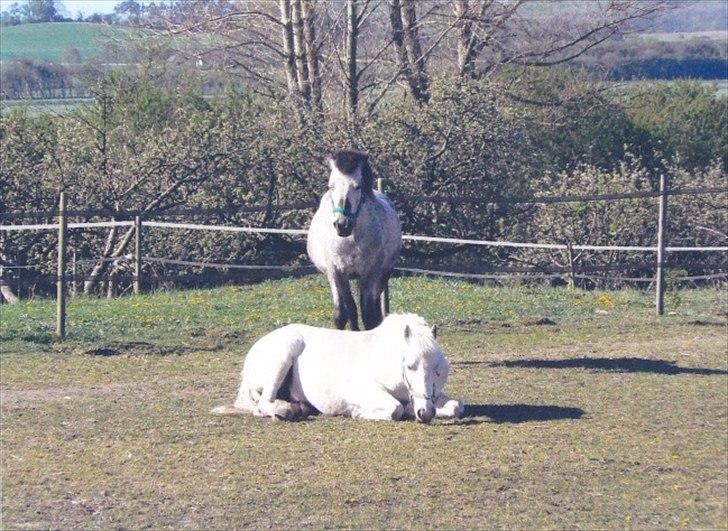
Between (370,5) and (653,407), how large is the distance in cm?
1577

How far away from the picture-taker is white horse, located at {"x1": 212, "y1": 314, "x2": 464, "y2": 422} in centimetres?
686

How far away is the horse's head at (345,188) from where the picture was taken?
8.62 meters

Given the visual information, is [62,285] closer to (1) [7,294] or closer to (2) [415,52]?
(1) [7,294]

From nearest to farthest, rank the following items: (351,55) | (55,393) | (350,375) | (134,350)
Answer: (350,375), (55,393), (134,350), (351,55)

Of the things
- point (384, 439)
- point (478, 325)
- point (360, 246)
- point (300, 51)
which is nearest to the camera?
point (384, 439)

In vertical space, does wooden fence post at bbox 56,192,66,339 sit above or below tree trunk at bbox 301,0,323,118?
below

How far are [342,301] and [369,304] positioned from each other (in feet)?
0.73

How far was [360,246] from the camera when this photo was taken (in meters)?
9.19

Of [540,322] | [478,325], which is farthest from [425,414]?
[540,322]

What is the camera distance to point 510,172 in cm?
1977

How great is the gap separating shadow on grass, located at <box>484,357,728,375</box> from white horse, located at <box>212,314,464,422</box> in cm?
235

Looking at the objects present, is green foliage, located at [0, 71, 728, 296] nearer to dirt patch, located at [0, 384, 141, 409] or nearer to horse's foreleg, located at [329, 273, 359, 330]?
horse's foreleg, located at [329, 273, 359, 330]

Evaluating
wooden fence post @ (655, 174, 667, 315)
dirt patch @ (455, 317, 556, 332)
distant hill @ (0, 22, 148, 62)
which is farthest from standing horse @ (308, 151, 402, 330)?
distant hill @ (0, 22, 148, 62)

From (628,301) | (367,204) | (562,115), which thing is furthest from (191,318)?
(562,115)
